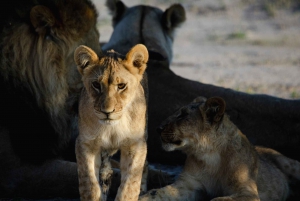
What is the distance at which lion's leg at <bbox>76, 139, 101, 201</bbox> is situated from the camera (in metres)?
3.44

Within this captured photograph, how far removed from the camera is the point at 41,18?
413 centimetres

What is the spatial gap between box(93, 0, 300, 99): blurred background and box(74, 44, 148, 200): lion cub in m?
3.86

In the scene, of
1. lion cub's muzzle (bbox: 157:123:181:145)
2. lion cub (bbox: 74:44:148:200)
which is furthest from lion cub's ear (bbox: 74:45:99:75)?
lion cub's muzzle (bbox: 157:123:181:145)

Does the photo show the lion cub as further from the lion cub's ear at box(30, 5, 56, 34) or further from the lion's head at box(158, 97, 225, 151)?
the lion cub's ear at box(30, 5, 56, 34)

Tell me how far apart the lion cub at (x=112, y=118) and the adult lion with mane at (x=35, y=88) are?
80cm

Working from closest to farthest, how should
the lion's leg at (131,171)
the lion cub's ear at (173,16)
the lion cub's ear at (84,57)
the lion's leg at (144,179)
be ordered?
1. the lion cub's ear at (84,57)
2. the lion's leg at (131,171)
3. the lion's leg at (144,179)
4. the lion cub's ear at (173,16)

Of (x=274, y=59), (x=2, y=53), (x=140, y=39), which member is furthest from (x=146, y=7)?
(x=274, y=59)

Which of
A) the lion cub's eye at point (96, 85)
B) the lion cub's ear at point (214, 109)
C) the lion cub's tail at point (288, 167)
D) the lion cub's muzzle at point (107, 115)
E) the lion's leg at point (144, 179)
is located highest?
the lion cub's eye at point (96, 85)

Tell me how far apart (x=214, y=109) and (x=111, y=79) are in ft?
3.01

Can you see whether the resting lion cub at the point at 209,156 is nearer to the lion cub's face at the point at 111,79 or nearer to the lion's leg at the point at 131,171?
the lion's leg at the point at 131,171

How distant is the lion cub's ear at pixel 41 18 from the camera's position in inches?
160

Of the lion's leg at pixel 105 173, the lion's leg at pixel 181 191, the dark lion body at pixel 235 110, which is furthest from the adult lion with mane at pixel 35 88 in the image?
the dark lion body at pixel 235 110

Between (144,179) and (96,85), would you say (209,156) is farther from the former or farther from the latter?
(96,85)

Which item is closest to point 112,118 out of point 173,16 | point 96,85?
point 96,85
